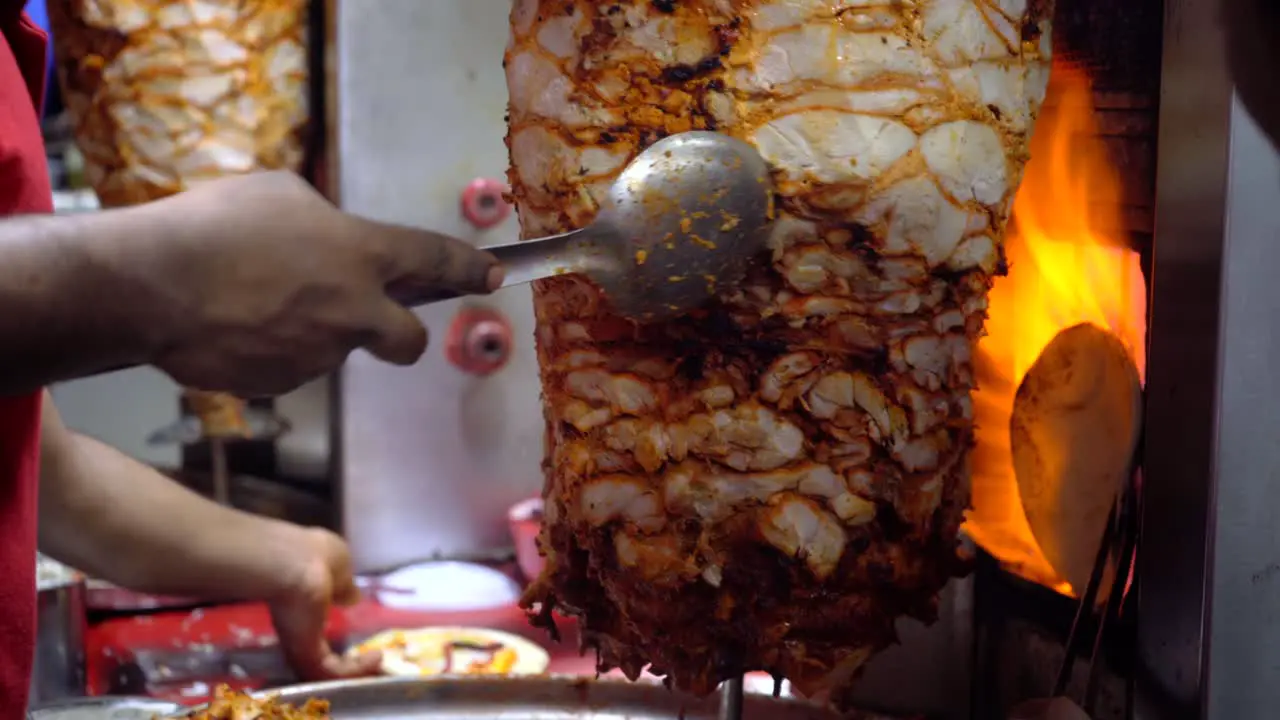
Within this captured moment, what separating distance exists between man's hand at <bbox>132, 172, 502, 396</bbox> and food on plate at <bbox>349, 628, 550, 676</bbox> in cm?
114

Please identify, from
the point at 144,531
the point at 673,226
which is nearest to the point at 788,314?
the point at 673,226

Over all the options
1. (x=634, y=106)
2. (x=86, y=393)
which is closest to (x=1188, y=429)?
(x=634, y=106)

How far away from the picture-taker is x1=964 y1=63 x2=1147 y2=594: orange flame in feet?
3.02

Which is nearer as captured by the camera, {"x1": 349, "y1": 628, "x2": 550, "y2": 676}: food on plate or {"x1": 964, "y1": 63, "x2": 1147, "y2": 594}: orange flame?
{"x1": 964, "y1": 63, "x2": 1147, "y2": 594}: orange flame

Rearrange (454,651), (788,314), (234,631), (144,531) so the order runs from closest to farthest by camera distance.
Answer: (788,314) < (144,531) < (454,651) < (234,631)

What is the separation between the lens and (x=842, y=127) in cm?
78

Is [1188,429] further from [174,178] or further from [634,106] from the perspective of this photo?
[174,178]

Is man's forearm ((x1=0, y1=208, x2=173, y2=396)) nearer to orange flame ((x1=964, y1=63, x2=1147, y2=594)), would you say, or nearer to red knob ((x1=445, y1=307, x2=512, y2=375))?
orange flame ((x1=964, y1=63, x2=1147, y2=594))

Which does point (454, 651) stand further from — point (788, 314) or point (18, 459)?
point (788, 314)

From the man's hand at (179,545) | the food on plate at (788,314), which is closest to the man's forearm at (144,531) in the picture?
the man's hand at (179,545)

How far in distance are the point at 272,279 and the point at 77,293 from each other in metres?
0.09

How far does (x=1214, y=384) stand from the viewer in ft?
2.50

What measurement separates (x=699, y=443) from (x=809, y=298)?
12 centimetres

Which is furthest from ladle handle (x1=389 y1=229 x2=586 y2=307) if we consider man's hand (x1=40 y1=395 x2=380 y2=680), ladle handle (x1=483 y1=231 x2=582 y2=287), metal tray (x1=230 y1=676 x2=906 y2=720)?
man's hand (x1=40 y1=395 x2=380 y2=680)
